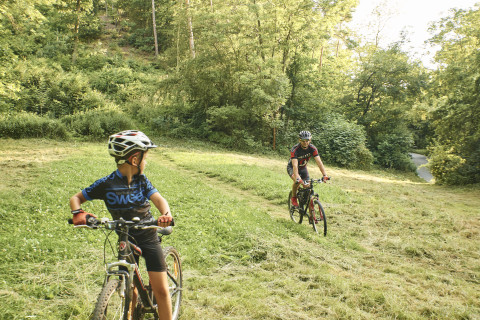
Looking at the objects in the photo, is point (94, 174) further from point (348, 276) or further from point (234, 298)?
point (348, 276)

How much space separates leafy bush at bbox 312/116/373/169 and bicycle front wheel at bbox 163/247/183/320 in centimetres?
2242

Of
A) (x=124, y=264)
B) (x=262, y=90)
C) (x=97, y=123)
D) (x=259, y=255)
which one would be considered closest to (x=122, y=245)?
(x=124, y=264)

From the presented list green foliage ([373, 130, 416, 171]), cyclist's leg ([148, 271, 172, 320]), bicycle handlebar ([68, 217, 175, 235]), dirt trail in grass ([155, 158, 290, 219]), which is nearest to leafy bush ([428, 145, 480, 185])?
green foliage ([373, 130, 416, 171])

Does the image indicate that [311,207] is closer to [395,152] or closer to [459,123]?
[459,123]

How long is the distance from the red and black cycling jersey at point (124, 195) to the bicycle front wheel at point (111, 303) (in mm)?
512

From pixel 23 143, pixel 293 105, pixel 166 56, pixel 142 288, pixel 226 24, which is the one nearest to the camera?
pixel 142 288

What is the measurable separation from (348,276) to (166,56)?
3137 centimetres

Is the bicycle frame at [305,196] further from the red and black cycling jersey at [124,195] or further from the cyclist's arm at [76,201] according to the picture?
the cyclist's arm at [76,201]

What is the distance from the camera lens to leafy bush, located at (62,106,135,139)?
20.8 m

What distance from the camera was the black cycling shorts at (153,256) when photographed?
3230mm

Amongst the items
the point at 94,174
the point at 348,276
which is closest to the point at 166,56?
the point at 94,174

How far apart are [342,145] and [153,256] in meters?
24.0

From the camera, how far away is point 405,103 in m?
29.5

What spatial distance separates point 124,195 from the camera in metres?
3.13
